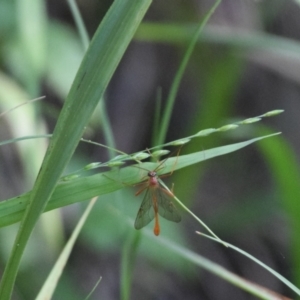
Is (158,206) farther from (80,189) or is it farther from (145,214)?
(80,189)

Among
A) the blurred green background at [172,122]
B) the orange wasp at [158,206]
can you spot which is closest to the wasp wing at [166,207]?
the orange wasp at [158,206]

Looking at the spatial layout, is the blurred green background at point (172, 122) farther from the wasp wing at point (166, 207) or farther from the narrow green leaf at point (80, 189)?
the narrow green leaf at point (80, 189)

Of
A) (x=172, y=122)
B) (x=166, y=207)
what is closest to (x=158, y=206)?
(x=166, y=207)

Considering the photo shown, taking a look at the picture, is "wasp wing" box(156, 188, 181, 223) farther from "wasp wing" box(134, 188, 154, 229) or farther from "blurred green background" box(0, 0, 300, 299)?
"blurred green background" box(0, 0, 300, 299)

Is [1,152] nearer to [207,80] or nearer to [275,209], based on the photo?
[207,80]

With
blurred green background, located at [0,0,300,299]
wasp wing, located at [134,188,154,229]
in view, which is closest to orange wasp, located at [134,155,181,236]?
wasp wing, located at [134,188,154,229]

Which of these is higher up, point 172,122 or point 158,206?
point 172,122

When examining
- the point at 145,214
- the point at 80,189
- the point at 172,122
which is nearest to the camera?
the point at 80,189
